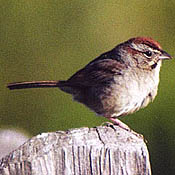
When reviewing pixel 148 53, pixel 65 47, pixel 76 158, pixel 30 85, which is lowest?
pixel 76 158

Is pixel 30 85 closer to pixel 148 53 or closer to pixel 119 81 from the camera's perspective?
pixel 119 81

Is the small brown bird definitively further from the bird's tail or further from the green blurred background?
the green blurred background

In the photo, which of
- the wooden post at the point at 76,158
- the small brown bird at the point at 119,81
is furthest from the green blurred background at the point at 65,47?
the wooden post at the point at 76,158

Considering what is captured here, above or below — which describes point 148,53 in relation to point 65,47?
below

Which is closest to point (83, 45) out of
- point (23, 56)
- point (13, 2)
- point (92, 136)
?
point (23, 56)

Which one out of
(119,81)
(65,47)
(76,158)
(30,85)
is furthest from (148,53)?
(76,158)
